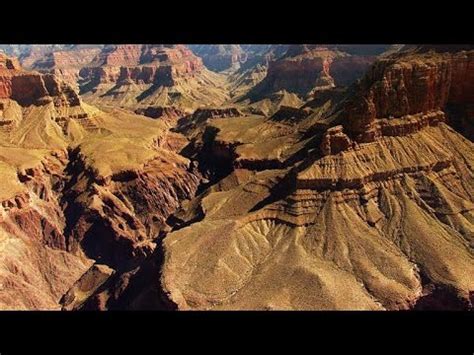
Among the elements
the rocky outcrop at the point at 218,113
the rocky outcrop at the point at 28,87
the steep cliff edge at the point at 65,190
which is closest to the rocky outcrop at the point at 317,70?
the rocky outcrop at the point at 218,113

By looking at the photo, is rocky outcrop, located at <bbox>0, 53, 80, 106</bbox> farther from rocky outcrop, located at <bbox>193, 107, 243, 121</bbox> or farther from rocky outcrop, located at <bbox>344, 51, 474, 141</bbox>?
rocky outcrop, located at <bbox>344, 51, 474, 141</bbox>

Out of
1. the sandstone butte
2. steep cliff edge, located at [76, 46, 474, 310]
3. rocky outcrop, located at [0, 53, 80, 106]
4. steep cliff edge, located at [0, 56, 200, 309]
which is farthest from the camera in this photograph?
rocky outcrop, located at [0, 53, 80, 106]

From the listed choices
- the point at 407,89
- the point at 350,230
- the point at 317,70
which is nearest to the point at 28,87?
the point at 407,89

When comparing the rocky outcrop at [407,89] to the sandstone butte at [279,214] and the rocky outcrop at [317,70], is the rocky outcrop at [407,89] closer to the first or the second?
the sandstone butte at [279,214]

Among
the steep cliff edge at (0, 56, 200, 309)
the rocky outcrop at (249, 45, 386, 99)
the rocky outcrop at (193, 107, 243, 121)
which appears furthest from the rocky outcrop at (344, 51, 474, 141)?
the rocky outcrop at (249, 45, 386, 99)

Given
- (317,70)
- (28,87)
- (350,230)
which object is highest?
(28,87)

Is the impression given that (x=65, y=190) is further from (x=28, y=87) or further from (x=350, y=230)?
(x=350, y=230)

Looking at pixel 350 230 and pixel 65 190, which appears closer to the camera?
pixel 350 230
